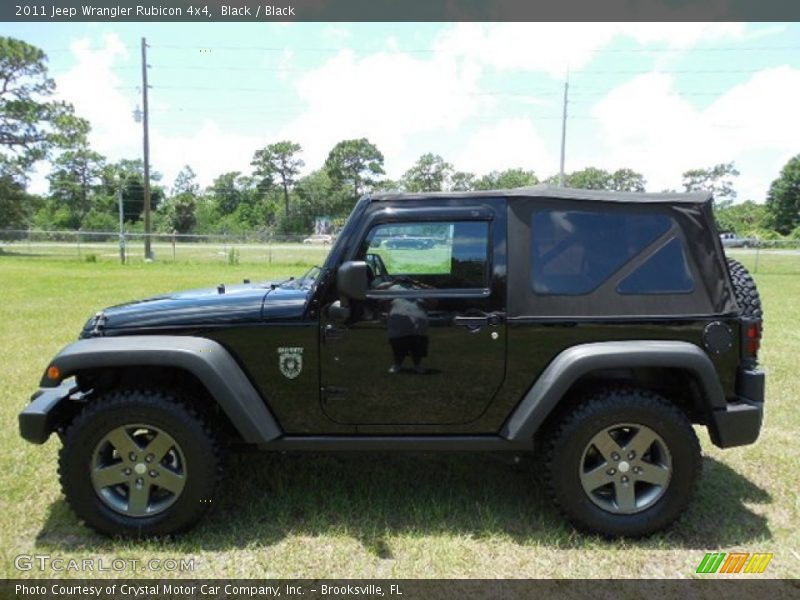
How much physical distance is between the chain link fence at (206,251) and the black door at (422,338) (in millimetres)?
20945

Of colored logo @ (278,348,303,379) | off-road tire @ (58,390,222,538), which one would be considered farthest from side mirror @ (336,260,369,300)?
off-road tire @ (58,390,222,538)

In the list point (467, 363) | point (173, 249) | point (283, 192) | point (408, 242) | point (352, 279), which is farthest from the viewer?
point (283, 192)

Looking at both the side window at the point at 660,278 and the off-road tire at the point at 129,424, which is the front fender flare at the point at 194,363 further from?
the side window at the point at 660,278

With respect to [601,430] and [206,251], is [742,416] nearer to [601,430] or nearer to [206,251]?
[601,430]

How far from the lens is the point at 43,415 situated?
291 centimetres

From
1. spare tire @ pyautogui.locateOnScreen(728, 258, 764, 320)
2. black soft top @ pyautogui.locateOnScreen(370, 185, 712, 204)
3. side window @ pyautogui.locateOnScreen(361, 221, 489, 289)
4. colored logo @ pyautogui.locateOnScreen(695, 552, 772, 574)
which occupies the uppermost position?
black soft top @ pyautogui.locateOnScreen(370, 185, 712, 204)

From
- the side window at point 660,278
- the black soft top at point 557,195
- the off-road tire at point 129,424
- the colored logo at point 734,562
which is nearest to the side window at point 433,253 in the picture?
the black soft top at point 557,195

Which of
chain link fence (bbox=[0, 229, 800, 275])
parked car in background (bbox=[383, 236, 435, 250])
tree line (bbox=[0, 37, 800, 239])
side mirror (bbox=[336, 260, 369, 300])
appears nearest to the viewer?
side mirror (bbox=[336, 260, 369, 300])

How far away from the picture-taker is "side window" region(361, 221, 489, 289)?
3.02 meters

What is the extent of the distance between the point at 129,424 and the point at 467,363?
71.0 inches

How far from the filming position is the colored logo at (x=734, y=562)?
2803mm

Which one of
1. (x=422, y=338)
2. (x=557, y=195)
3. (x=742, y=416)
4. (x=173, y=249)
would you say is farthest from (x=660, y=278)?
(x=173, y=249)

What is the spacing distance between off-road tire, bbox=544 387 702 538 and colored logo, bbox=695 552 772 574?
0.25 m

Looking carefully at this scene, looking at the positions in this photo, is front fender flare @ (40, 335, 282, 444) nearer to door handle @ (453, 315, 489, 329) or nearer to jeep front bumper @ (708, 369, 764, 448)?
door handle @ (453, 315, 489, 329)
